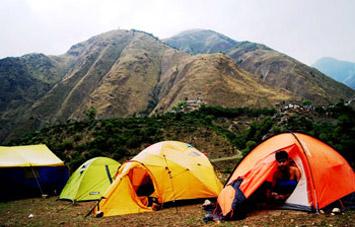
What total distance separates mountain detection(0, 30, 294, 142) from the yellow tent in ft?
235

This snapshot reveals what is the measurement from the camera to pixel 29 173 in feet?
48.0

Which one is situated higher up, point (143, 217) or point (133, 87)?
point (143, 217)

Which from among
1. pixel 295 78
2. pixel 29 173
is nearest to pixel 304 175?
pixel 29 173

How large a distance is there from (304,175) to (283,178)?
614 mm

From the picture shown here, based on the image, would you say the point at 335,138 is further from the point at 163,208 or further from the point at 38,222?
the point at 38,222

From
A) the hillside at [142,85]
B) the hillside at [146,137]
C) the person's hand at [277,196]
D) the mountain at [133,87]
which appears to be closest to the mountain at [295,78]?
the hillside at [142,85]

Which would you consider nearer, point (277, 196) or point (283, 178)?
point (277, 196)

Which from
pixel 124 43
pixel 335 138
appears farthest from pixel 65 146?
pixel 124 43

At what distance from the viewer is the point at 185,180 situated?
10961 millimetres

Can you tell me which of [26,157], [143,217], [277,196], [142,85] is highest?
[277,196]

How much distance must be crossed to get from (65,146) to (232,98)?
59.9 meters

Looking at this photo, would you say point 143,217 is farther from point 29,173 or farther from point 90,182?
point 29,173

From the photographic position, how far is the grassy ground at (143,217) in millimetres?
7590

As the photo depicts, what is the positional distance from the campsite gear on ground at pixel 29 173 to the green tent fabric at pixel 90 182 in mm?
1527
